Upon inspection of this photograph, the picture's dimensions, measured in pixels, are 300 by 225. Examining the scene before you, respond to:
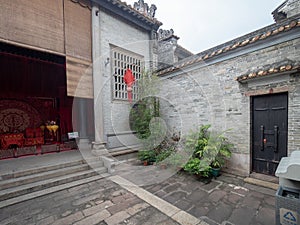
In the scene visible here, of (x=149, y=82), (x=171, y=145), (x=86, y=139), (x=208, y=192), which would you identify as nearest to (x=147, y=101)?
(x=149, y=82)

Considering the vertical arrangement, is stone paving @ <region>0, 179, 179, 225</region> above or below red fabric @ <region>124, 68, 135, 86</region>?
below

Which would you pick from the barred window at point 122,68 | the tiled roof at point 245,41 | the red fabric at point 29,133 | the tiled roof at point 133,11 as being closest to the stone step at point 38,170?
the barred window at point 122,68

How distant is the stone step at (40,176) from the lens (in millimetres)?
3306

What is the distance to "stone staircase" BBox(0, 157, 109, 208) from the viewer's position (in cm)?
318

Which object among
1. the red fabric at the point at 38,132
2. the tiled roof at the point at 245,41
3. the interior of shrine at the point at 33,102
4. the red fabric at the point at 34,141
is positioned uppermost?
the tiled roof at the point at 245,41

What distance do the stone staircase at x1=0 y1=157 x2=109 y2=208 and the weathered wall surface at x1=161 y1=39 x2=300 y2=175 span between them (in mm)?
3524

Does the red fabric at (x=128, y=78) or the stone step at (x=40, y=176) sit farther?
the red fabric at (x=128, y=78)

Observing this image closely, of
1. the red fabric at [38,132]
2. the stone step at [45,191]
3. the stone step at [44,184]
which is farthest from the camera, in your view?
the red fabric at [38,132]

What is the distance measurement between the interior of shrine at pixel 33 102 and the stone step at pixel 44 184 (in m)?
2.15

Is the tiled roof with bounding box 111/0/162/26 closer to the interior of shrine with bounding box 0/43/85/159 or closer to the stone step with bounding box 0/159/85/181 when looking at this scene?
the interior of shrine with bounding box 0/43/85/159

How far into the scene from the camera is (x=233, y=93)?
4414 mm

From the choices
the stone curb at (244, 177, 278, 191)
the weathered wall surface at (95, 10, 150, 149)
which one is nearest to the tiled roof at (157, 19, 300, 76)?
the weathered wall surface at (95, 10, 150, 149)

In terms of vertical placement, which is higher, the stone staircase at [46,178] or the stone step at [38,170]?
the stone step at [38,170]

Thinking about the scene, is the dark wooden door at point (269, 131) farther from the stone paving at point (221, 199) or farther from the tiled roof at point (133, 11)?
the tiled roof at point (133, 11)
